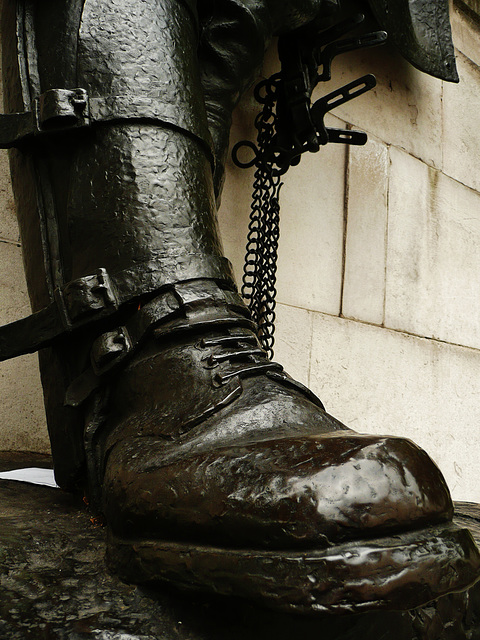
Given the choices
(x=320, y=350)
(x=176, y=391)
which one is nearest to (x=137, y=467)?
(x=176, y=391)

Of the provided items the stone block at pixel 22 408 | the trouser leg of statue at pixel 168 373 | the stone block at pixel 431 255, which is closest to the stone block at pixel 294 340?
the stone block at pixel 431 255

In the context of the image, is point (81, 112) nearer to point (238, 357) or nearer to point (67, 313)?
point (67, 313)

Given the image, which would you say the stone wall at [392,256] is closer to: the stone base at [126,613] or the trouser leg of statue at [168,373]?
the trouser leg of statue at [168,373]

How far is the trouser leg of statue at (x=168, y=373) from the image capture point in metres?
0.53

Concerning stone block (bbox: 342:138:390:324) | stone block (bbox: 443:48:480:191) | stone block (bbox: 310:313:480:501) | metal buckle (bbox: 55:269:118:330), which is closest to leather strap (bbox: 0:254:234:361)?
metal buckle (bbox: 55:269:118:330)

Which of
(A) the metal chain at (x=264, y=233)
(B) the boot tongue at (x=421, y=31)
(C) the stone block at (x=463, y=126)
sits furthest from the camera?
(C) the stone block at (x=463, y=126)

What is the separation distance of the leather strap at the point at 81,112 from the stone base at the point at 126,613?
0.46 metres

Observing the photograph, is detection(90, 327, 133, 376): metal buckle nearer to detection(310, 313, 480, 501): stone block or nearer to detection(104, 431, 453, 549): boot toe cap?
detection(104, 431, 453, 549): boot toe cap

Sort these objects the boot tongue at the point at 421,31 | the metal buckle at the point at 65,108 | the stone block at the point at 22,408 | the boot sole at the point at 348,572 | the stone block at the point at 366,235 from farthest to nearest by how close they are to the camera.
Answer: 1. the stone block at the point at 366,235
2. the boot tongue at the point at 421,31
3. the stone block at the point at 22,408
4. the metal buckle at the point at 65,108
5. the boot sole at the point at 348,572

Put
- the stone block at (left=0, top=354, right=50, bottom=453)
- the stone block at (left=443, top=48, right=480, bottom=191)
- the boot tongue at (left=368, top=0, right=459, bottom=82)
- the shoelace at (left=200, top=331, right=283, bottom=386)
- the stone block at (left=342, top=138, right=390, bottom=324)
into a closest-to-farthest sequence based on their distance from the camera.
→ the shoelace at (left=200, top=331, right=283, bottom=386)
the stone block at (left=0, top=354, right=50, bottom=453)
the boot tongue at (left=368, top=0, right=459, bottom=82)
the stone block at (left=342, top=138, right=390, bottom=324)
the stone block at (left=443, top=48, right=480, bottom=191)

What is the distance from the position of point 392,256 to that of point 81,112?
1338 millimetres

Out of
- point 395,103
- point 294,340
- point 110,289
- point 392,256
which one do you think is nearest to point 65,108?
point 110,289

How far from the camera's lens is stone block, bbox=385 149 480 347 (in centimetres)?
204

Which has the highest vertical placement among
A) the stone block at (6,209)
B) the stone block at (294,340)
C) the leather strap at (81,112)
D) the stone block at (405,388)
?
the leather strap at (81,112)
